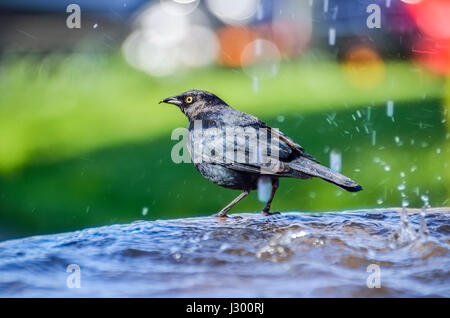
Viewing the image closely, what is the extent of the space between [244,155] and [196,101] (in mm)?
560

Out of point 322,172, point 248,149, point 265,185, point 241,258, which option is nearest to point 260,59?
point 265,185

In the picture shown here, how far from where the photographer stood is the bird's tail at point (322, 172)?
3529 millimetres

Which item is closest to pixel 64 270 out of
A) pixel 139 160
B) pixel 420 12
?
pixel 139 160

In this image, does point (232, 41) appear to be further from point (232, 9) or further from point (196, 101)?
point (196, 101)

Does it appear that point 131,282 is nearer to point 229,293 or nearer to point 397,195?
point 229,293

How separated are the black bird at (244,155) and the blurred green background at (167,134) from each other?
7.20ft

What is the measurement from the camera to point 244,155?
12.3 feet

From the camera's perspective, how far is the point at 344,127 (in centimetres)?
808

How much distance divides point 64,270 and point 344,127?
5605mm

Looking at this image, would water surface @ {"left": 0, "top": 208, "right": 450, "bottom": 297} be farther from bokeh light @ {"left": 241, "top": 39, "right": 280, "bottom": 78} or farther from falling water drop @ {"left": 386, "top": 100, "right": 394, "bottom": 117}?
bokeh light @ {"left": 241, "top": 39, "right": 280, "bottom": 78}

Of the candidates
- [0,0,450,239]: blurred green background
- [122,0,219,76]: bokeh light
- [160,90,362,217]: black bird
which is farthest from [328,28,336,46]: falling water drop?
[160,90,362,217]: black bird

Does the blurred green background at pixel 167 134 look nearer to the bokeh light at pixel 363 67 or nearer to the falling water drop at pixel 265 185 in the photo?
the bokeh light at pixel 363 67

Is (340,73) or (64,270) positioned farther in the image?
(340,73)

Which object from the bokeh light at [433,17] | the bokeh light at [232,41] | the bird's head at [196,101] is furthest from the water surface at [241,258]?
the bokeh light at [232,41]
